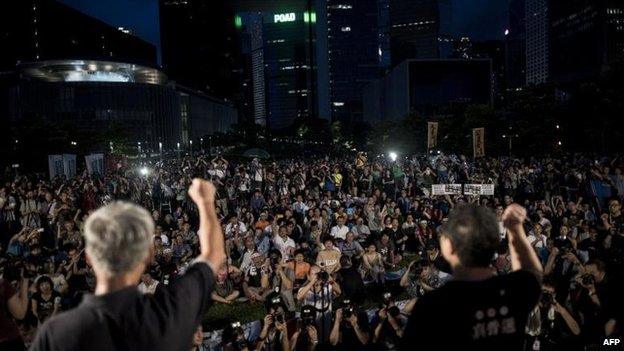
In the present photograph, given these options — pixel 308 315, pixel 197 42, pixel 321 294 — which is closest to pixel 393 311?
pixel 308 315

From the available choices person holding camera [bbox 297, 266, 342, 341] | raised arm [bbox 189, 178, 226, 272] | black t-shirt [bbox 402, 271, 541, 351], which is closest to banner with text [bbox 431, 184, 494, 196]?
person holding camera [bbox 297, 266, 342, 341]

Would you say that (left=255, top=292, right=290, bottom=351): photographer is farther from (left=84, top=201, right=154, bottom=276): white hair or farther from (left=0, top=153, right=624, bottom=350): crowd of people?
(left=84, top=201, right=154, bottom=276): white hair

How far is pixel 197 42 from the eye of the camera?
561 ft

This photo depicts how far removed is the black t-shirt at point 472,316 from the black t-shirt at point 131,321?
860mm

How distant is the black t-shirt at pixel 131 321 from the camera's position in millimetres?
1564

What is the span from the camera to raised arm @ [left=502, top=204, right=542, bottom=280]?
89.6 inches

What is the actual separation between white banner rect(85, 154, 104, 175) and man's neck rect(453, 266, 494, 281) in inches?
933

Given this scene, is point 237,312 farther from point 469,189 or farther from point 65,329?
point 65,329

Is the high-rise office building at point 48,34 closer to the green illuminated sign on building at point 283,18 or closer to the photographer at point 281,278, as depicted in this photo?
the green illuminated sign on building at point 283,18

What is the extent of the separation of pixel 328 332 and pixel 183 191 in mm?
11956

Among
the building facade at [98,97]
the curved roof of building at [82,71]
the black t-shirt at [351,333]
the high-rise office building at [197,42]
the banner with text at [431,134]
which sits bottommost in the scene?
the black t-shirt at [351,333]

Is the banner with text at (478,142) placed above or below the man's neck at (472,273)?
above

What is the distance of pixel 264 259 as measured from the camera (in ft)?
31.4

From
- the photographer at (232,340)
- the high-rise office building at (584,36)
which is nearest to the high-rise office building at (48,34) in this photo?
the photographer at (232,340)
